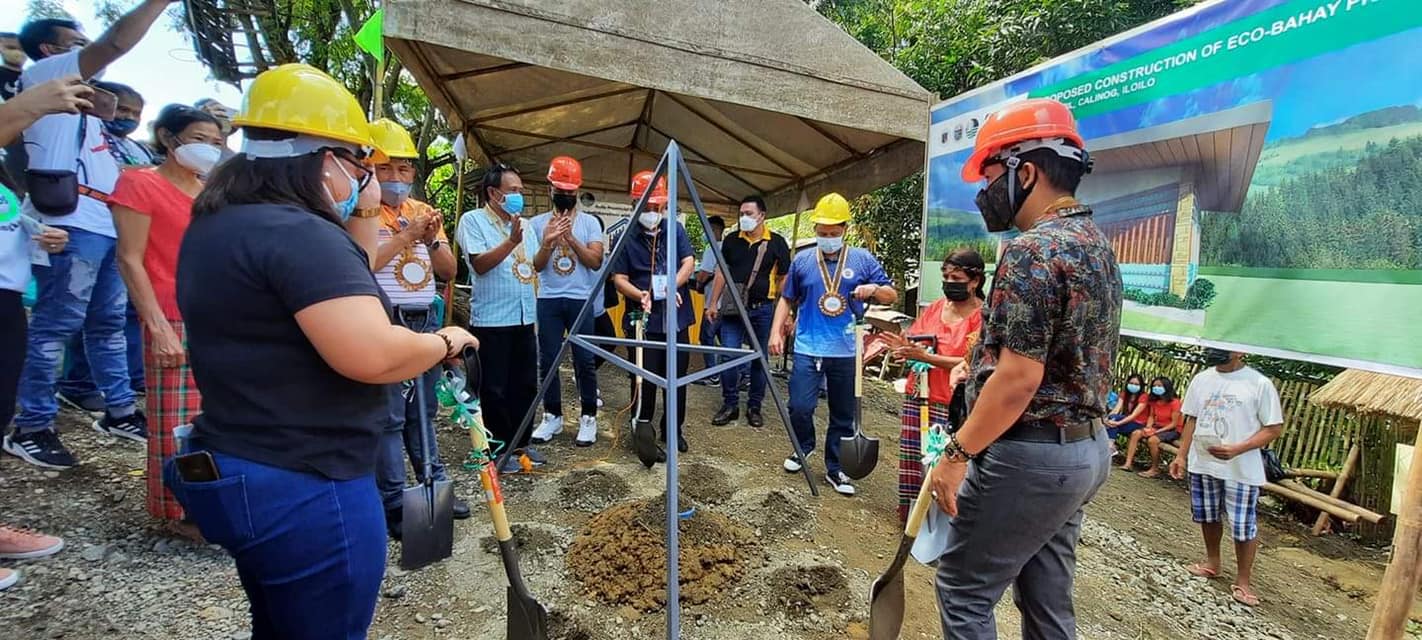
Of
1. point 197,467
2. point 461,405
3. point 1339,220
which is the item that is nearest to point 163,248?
point 461,405

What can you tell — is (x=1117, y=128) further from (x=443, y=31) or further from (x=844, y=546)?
(x=443, y=31)

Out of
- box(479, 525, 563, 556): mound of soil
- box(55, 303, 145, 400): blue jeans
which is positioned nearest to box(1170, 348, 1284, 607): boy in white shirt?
box(479, 525, 563, 556): mound of soil

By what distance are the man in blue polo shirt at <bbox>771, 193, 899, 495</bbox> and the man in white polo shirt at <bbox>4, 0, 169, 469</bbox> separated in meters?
3.41

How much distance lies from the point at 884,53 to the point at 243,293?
→ 10.5m

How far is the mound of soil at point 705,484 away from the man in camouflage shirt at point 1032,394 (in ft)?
6.75

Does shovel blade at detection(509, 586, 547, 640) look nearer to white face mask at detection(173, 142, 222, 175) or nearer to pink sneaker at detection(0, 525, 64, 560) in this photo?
pink sneaker at detection(0, 525, 64, 560)

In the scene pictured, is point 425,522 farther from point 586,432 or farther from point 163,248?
point 586,432

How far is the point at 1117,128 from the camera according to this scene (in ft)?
11.0

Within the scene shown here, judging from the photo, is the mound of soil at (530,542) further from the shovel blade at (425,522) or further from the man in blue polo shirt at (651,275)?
the man in blue polo shirt at (651,275)

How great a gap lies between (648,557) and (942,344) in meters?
1.86

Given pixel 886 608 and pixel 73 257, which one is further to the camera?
pixel 73 257

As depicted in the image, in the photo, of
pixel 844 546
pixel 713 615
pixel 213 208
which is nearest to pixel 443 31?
pixel 213 208

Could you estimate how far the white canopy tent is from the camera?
11.7 ft

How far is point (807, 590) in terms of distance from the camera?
9.20ft
